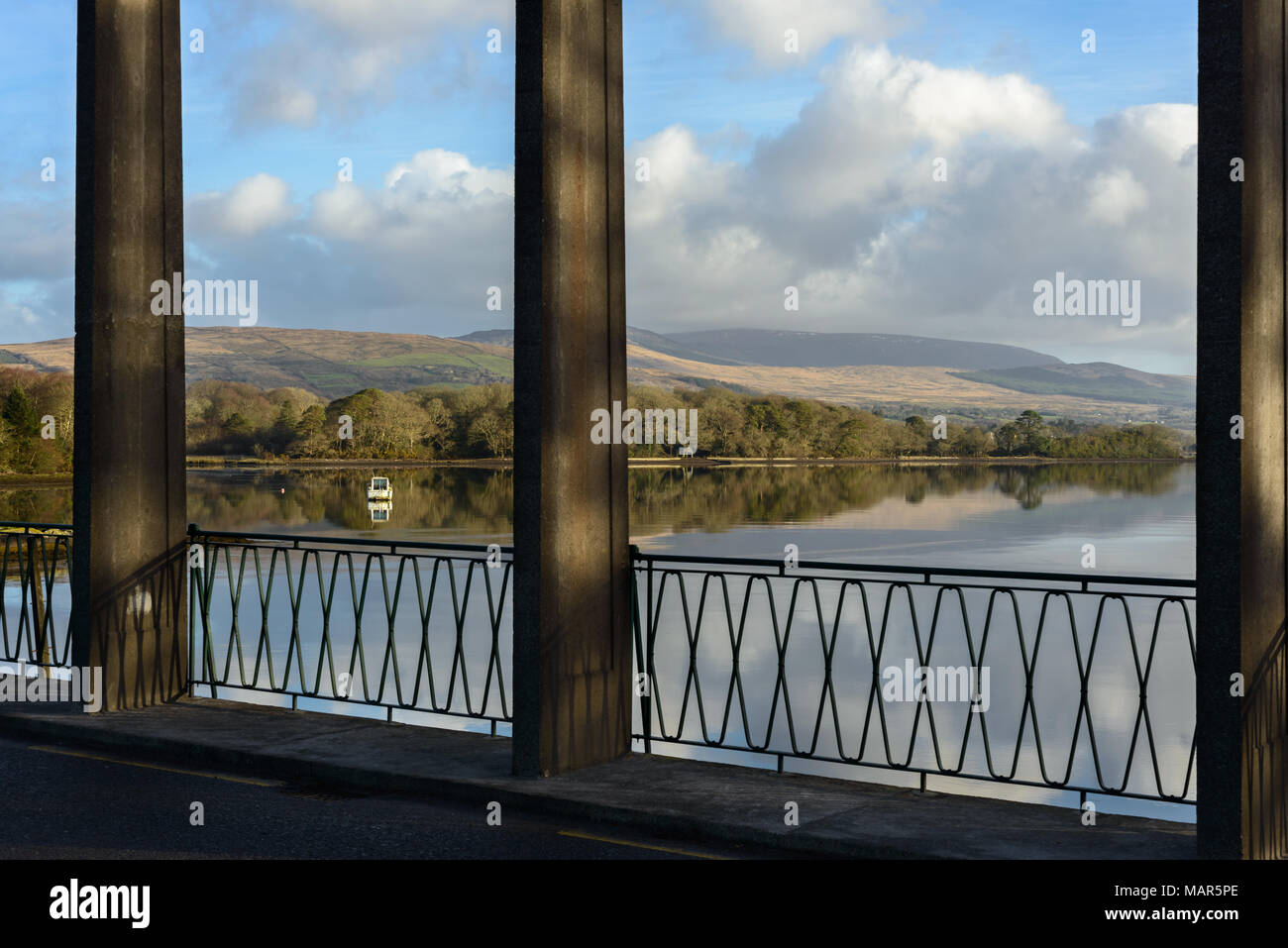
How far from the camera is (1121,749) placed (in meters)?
50.6

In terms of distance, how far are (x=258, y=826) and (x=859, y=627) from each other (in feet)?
272

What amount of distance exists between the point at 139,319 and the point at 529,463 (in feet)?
12.6

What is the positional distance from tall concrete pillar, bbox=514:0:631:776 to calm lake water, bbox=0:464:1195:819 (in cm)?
98

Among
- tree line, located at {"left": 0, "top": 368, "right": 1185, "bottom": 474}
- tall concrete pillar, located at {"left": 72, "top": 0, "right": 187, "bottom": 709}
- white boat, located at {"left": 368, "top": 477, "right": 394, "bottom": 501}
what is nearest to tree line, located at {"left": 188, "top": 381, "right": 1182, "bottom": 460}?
tree line, located at {"left": 0, "top": 368, "right": 1185, "bottom": 474}

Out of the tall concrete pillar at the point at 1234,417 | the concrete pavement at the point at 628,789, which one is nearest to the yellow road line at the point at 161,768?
the concrete pavement at the point at 628,789

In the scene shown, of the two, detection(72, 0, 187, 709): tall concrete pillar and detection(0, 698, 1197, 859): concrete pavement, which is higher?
detection(72, 0, 187, 709): tall concrete pillar

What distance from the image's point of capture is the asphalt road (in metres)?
6.08

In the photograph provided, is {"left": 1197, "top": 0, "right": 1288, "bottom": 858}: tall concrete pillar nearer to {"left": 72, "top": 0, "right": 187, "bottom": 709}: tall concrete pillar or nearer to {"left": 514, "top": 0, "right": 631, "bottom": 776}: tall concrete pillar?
{"left": 514, "top": 0, "right": 631, "bottom": 776}: tall concrete pillar

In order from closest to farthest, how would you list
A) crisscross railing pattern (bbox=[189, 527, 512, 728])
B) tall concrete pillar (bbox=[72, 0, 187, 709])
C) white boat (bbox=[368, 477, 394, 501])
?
1. crisscross railing pattern (bbox=[189, 527, 512, 728])
2. tall concrete pillar (bbox=[72, 0, 187, 709])
3. white boat (bbox=[368, 477, 394, 501])

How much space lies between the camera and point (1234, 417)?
519 centimetres

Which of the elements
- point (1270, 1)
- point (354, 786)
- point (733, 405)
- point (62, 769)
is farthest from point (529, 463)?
point (733, 405)

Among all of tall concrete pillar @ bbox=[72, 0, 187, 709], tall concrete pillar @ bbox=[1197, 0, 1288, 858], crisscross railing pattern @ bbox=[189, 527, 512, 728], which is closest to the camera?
tall concrete pillar @ bbox=[1197, 0, 1288, 858]

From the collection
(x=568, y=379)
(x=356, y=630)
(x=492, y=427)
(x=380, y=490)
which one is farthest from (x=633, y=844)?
(x=380, y=490)
